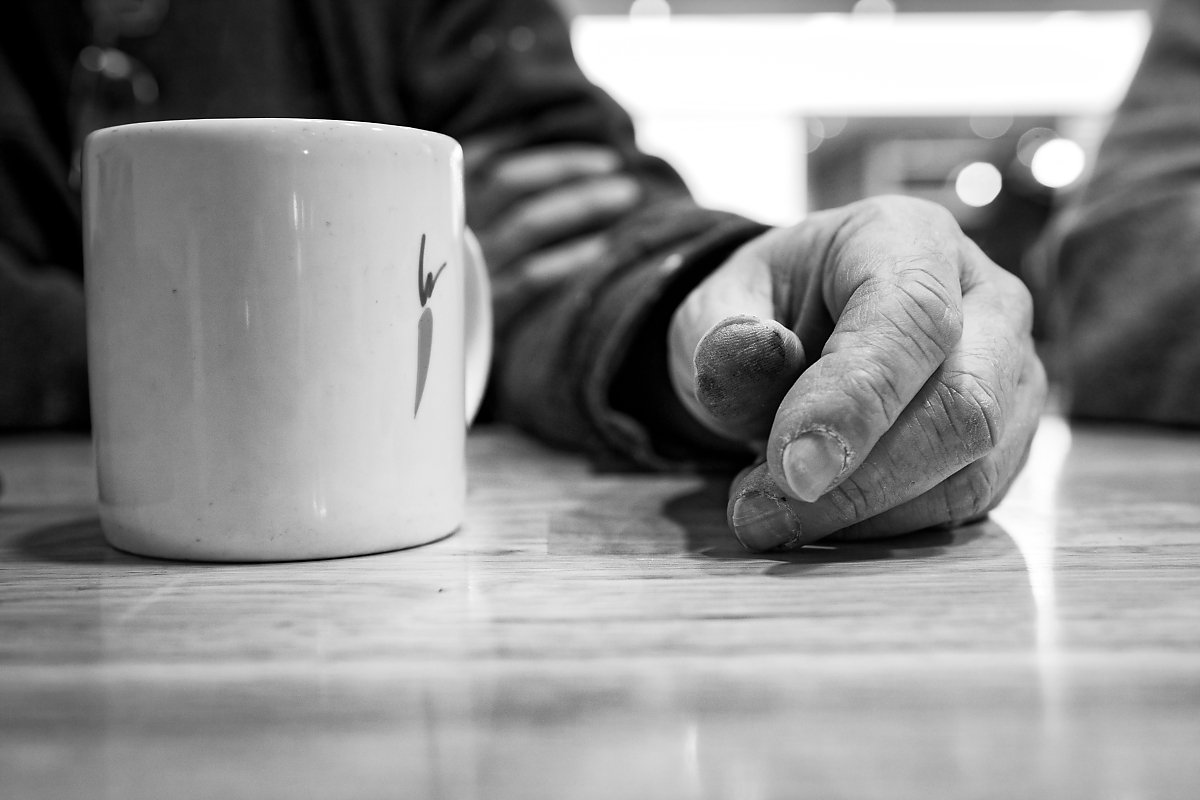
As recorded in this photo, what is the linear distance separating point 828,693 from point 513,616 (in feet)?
0.31

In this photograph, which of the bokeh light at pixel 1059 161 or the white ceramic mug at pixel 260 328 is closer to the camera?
the white ceramic mug at pixel 260 328

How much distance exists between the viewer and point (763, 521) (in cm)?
35

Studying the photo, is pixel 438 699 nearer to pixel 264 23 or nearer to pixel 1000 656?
pixel 1000 656

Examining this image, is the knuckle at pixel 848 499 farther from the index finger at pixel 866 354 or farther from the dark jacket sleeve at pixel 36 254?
the dark jacket sleeve at pixel 36 254

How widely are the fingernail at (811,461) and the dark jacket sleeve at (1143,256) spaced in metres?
0.58

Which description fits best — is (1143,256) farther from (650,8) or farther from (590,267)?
(650,8)

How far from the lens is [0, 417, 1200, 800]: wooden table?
0.64 ft

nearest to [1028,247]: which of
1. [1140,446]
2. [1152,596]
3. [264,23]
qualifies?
[1140,446]

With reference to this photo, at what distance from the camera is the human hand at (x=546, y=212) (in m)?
0.71

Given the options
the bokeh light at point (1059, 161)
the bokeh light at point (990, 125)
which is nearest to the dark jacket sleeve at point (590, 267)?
the bokeh light at point (1059, 161)

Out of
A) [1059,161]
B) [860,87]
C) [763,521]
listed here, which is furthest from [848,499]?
[860,87]

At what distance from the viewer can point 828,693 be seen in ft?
0.75

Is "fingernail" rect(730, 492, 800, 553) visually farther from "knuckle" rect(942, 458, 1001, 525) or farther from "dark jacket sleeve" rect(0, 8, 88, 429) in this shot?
"dark jacket sleeve" rect(0, 8, 88, 429)

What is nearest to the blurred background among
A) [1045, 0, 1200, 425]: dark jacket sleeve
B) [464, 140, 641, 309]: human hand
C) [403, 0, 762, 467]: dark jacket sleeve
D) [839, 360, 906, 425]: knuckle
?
[1045, 0, 1200, 425]: dark jacket sleeve
